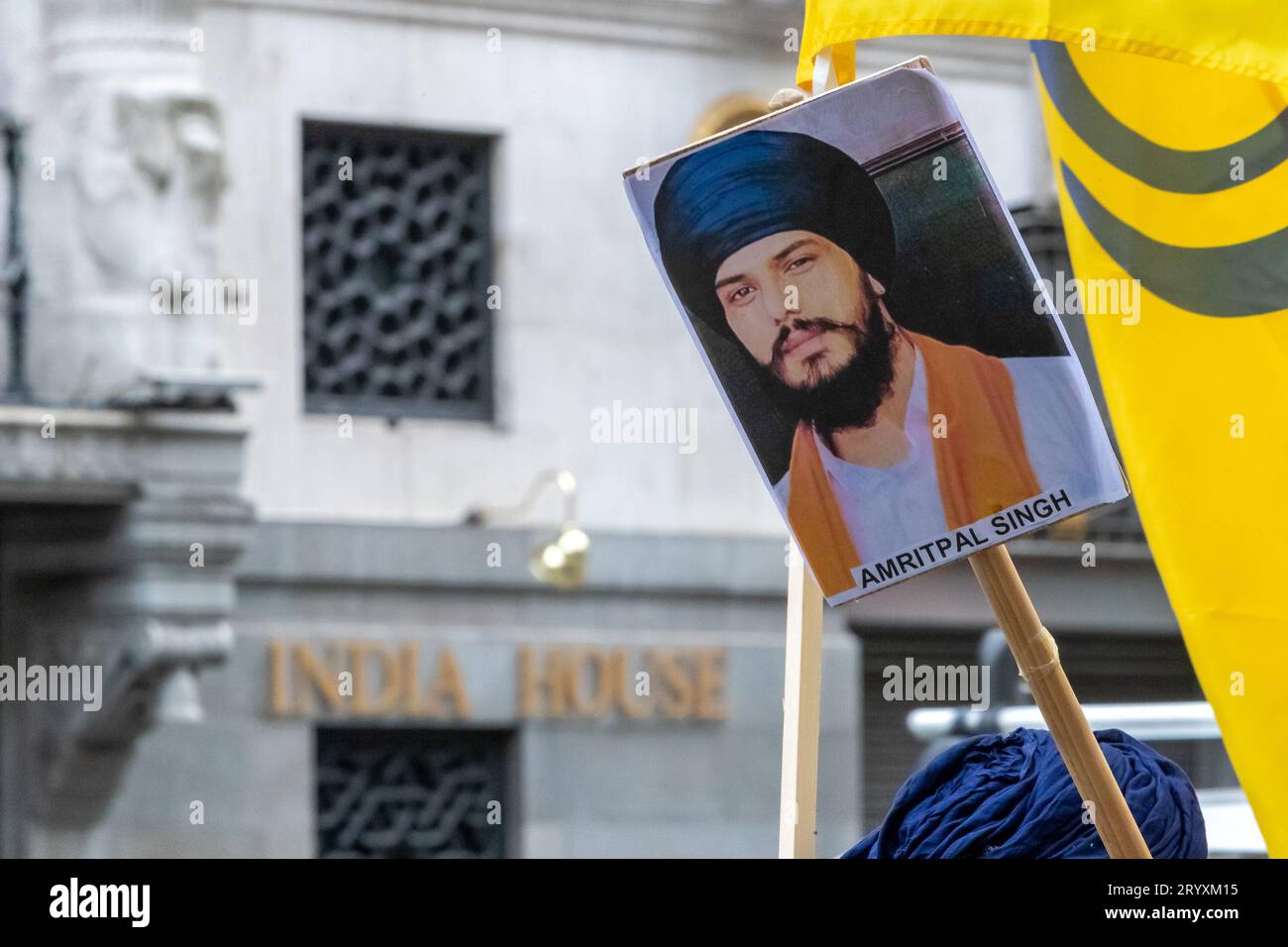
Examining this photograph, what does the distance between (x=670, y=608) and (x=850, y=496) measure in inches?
411

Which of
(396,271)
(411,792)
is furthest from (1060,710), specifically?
(396,271)

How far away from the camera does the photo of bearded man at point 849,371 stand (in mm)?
3766

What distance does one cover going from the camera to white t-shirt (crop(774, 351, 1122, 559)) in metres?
3.75

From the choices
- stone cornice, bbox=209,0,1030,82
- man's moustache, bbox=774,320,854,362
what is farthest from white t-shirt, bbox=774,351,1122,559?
stone cornice, bbox=209,0,1030,82

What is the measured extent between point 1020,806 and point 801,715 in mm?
397

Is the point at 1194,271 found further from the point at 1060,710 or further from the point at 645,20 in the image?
the point at 645,20

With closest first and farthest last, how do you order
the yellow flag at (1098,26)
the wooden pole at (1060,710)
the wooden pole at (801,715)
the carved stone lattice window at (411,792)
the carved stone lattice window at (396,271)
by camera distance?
the wooden pole at (1060,710) < the wooden pole at (801,715) < the yellow flag at (1098,26) < the carved stone lattice window at (411,792) < the carved stone lattice window at (396,271)

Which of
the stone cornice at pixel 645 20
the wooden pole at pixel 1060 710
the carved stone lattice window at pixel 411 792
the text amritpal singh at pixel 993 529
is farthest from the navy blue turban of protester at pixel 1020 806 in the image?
the stone cornice at pixel 645 20

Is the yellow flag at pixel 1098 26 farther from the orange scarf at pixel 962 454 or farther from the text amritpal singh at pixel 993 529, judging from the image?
the text amritpal singh at pixel 993 529

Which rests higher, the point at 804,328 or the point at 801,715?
the point at 804,328

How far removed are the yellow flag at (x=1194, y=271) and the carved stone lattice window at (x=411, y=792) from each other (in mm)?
8993

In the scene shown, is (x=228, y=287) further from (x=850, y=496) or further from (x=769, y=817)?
(x=850, y=496)

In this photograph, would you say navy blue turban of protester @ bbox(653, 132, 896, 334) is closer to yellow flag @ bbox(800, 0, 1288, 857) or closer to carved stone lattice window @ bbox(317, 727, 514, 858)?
yellow flag @ bbox(800, 0, 1288, 857)

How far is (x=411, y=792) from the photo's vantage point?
539 inches
